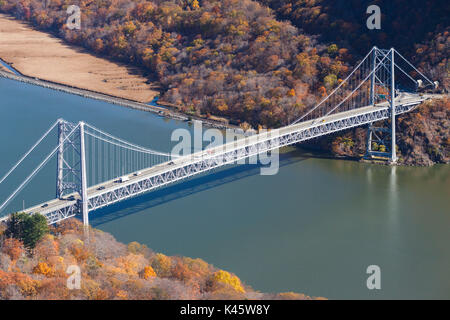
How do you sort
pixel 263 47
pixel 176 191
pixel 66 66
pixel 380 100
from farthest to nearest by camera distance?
1. pixel 66 66
2. pixel 263 47
3. pixel 380 100
4. pixel 176 191

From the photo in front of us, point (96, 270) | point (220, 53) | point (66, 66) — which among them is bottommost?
point (96, 270)

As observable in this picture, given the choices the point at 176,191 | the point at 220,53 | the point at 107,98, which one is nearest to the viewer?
the point at 176,191

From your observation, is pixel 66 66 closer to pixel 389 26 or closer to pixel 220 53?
pixel 220 53

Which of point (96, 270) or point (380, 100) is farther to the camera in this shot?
point (380, 100)

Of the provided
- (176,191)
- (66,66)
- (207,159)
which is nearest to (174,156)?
(207,159)

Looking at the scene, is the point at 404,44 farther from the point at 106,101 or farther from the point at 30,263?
the point at 30,263

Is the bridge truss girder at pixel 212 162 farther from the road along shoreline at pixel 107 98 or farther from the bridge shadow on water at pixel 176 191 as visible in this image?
the road along shoreline at pixel 107 98

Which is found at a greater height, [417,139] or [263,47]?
[263,47]

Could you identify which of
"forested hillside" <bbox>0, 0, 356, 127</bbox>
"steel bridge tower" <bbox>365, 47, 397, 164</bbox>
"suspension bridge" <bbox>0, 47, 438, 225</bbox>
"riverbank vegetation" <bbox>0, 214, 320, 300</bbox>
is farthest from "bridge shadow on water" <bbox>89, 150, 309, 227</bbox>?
"forested hillside" <bbox>0, 0, 356, 127</bbox>
